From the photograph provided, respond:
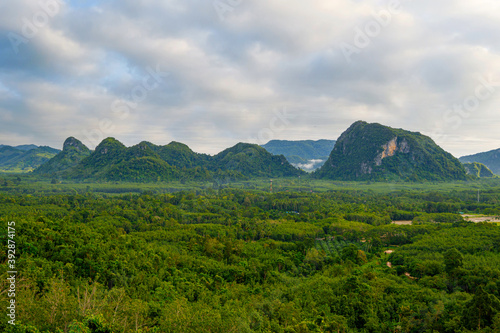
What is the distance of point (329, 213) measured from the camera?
71938 mm

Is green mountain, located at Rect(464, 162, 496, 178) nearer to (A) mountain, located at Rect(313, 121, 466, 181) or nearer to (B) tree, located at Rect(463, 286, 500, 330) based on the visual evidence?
(A) mountain, located at Rect(313, 121, 466, 181)

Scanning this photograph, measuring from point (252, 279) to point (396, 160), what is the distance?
171030 millimetres

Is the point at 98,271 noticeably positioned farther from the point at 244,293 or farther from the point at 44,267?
the point at 244,293

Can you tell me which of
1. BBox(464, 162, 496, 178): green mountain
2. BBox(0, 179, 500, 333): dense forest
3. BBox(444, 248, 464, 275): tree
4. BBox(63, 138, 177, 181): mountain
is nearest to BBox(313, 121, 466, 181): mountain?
BBox(464, 162, 496, 178): green mountain

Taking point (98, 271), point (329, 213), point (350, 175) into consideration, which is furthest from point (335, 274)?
point (350, 175)

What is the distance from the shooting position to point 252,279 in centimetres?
3303

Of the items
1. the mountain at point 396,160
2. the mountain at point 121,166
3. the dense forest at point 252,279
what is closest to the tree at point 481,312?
the dense forest at point 252,279

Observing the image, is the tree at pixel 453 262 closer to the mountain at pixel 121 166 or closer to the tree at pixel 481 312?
the tree at pixel 481 312

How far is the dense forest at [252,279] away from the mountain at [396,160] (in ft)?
415

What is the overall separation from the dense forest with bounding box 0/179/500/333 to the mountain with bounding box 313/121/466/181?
126m

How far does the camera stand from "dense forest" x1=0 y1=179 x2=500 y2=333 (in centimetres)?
1733

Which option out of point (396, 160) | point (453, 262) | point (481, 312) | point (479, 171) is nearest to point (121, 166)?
point (453, 262)

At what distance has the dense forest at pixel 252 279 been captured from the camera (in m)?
17.3

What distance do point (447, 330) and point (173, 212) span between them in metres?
61.2
